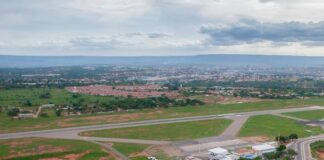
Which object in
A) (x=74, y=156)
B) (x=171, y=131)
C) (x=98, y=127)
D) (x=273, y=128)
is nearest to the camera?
(x=74, y=156)

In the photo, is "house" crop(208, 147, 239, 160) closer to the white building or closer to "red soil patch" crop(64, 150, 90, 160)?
the white building

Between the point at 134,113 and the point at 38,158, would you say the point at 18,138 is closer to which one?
the point at 38,158

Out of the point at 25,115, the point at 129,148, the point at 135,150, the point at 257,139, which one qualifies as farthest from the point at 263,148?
the point at 25,115

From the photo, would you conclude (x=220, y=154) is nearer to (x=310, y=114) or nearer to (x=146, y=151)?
(x=146, y=151)

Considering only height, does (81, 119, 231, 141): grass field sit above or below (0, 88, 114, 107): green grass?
below

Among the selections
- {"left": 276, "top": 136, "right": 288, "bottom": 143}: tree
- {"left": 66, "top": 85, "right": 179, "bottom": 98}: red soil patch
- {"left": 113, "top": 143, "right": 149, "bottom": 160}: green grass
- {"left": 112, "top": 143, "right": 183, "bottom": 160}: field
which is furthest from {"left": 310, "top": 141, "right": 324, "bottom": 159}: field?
{"left": 66, "top": 85, "right": 179, "bottom": 98}: red soil patch

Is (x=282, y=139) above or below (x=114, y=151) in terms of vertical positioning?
above

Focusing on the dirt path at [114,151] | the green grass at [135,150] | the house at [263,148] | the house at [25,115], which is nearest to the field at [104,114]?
the house at [25,115]

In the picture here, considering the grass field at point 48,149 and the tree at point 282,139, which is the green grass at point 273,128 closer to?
the tree at point 282,139
